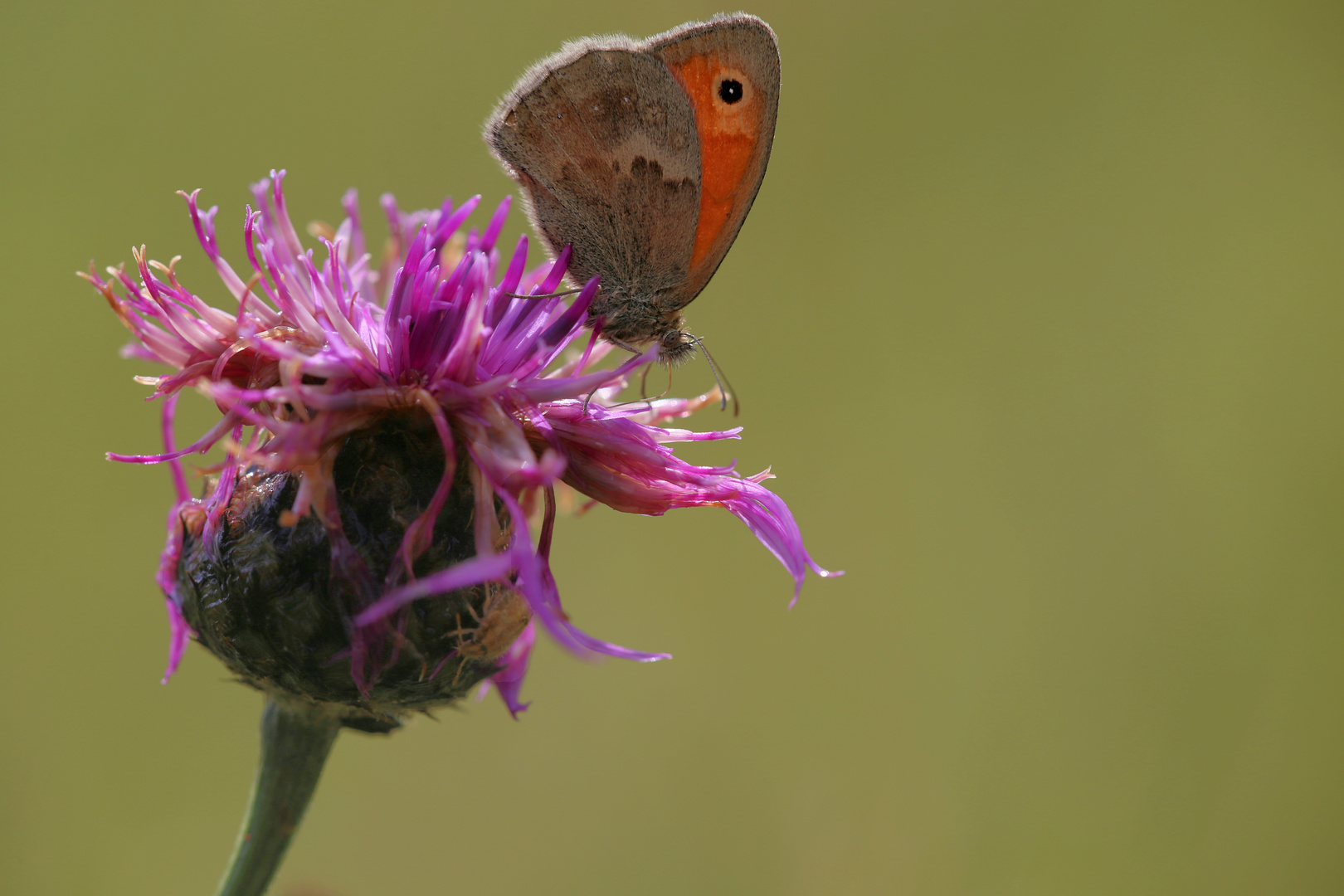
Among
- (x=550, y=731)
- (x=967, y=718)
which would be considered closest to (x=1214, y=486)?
(x=967, y=718)

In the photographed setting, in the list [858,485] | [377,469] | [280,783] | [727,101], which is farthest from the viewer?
[858,485]

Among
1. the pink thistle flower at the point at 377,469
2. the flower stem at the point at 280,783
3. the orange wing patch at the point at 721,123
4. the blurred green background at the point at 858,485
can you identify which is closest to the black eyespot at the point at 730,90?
the orange wing patch at the point at 721,123

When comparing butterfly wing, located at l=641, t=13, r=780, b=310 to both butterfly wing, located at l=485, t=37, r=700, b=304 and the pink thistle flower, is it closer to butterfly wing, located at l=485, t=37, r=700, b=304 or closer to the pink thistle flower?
butterfly wing, located at l=485, t=37, r=700, b=304

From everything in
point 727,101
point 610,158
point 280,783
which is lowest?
point 280,783

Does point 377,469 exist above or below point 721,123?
below

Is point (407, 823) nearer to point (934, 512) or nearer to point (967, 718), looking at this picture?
point (967, 718)

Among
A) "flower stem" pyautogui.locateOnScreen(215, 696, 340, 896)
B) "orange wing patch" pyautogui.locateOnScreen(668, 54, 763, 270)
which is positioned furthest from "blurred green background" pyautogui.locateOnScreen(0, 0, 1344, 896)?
"orange wing patch" pyautogui.locateOnScreen(668, 54, 763, 270)

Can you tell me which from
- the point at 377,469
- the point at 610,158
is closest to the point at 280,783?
the point at 377,469

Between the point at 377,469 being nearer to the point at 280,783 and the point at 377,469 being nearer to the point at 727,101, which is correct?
the point at 280,783

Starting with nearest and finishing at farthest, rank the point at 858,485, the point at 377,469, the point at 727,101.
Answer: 1. the point at 377,469
2. the point at 727,101
3. the point at 858,485
